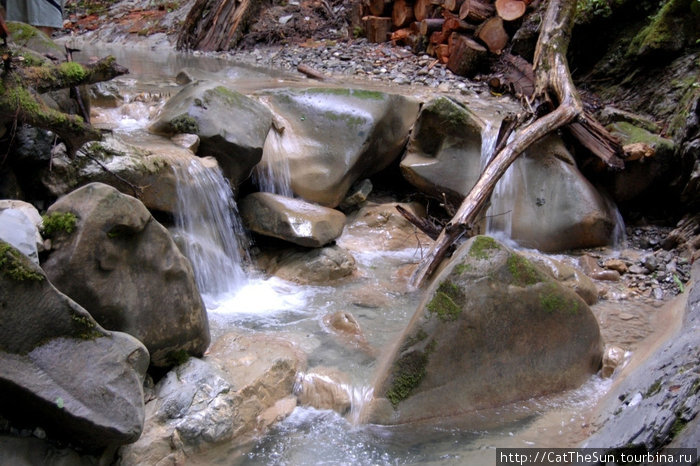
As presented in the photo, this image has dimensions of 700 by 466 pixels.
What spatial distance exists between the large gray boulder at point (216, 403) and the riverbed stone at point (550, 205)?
346 centimetres

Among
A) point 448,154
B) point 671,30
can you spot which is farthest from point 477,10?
point 448,154

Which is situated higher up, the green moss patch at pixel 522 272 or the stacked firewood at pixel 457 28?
the stacked firewood at pixel 457 28

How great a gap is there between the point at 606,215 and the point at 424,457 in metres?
4.29

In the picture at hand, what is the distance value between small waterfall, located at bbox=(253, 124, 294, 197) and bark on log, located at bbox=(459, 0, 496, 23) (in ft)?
16.6

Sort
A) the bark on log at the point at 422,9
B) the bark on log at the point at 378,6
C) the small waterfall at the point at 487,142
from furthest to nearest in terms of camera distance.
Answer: the bark on log at the point at 378,6 → the bark on log at the point at 422,9 → the small waterfall at the point at 487,142

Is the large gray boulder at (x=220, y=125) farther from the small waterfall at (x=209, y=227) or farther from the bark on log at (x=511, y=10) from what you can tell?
the bark on log at (x=511, y=10)

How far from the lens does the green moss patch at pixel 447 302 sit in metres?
3.32

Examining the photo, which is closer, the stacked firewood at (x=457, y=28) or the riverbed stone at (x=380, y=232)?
the riverbed stone at (x=380, y=232)

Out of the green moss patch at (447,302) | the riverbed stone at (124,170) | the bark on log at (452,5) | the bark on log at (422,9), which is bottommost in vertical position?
the riverbed stone at (124,170)

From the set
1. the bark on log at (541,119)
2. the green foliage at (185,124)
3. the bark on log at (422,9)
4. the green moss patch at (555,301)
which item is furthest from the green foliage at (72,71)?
the bark on log at (422,9)

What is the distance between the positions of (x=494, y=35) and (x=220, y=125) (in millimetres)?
5802

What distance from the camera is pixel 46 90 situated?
3.88 meters

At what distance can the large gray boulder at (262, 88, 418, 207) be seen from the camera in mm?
6051

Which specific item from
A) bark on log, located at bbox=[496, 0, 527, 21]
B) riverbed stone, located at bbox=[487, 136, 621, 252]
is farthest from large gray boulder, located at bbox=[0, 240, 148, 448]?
bark on log, located at bbox=[496, 0, 527, 21]
